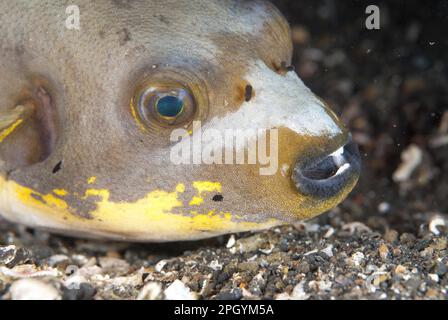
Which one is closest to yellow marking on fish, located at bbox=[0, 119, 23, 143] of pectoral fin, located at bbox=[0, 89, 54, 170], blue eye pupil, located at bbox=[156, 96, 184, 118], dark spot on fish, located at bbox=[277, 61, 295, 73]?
pectoral fin, located at bbox=[0, 89, 54, 170]

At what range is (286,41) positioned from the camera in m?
3.06

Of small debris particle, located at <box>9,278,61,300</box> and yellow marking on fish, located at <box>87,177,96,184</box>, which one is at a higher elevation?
yellow marking on fish, located at <box>87,177,96,184</box>

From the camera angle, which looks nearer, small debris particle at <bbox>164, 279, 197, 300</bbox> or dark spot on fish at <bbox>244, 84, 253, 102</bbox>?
small debris particle at <bbox>164, 279, 197, 300</bbox>

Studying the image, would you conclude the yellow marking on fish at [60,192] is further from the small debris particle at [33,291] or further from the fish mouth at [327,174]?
the fish mouth at [327,174]

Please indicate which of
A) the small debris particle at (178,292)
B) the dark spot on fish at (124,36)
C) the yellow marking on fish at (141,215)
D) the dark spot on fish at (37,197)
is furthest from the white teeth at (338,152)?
the dark spot on fish at (37,197)

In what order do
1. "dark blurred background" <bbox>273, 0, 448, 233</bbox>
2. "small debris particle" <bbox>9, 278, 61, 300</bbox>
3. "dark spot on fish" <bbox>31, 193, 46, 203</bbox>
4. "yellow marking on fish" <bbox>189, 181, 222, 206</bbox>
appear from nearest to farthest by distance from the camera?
1. "small debris particle" <bbox>9, 278, 61, 300</bbox>
2. "yellow marking on fish" <bbox>189, 181, 222, 206</bbox>
3. "dark spot on fish" <bbox>31, 193, 46, 203</bbox>
4. "dark blurred background" <bbox>273, 0, 448, 233</bbox>

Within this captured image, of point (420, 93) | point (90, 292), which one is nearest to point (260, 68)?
point (90, 292)

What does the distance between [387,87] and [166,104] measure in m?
3.30

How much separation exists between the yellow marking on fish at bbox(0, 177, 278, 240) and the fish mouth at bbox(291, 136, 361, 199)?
0.30 metres

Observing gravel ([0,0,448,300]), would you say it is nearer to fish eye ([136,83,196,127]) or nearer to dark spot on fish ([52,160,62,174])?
dark spot on fish ([52,160,62,174])

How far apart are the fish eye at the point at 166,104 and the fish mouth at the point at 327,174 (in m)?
0.60

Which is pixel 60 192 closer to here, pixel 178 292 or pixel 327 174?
pixel 178 292

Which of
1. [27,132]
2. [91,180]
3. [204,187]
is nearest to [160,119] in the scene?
[204,187]

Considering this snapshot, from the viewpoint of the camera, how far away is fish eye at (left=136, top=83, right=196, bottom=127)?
2.54 m
